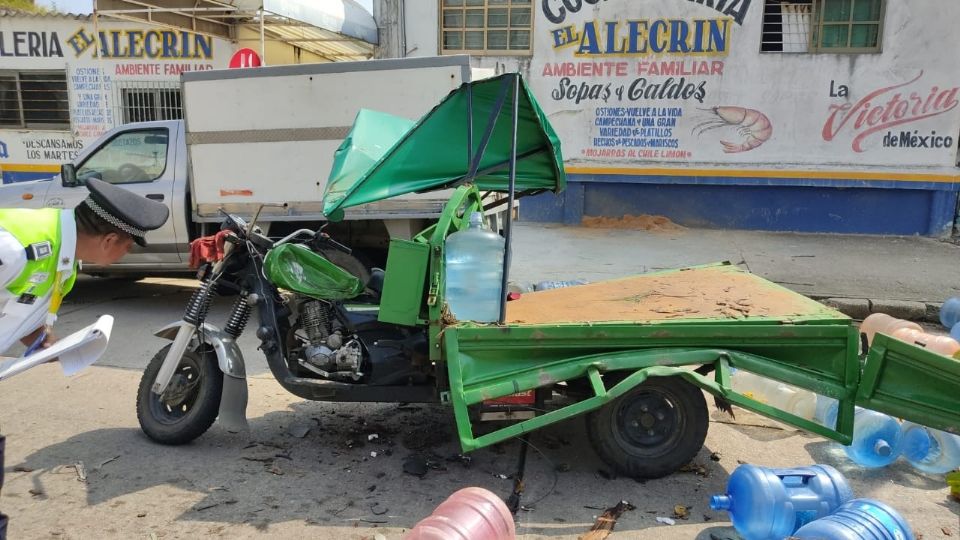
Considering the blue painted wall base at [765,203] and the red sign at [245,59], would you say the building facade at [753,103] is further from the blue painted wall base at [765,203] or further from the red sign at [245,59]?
the red sign at [245,59]

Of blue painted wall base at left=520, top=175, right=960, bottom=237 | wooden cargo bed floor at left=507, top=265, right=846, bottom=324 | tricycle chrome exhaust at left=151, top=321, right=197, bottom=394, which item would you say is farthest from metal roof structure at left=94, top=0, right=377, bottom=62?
wooden cargo bed floor at left=507, top=265, right=846, bottom=324

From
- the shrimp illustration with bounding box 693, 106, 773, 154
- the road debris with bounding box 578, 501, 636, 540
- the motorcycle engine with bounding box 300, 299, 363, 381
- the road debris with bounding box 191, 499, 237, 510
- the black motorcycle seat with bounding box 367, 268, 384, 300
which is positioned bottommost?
the road debris with bounding box 191, 499, 237, 510

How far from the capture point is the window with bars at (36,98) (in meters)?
13.7

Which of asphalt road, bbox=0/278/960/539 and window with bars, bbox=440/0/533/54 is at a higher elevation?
window with bars, bbox=440/0/533/54

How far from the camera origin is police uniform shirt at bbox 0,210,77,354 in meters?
2.01

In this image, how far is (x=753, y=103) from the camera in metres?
11.7

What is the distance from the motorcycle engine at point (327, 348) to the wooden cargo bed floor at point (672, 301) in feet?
2.95

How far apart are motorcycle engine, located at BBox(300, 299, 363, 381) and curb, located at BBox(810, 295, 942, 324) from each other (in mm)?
5564

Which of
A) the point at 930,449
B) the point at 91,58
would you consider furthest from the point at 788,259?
the point at 91,58

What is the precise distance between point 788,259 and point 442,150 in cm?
705

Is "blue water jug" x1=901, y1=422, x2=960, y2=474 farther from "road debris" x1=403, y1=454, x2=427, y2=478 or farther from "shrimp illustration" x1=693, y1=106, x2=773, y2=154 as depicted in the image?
"shrimp illustration" x1=693, y1=106, x2=773, y2=154

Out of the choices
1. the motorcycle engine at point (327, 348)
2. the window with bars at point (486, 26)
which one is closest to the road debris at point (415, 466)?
the motorcycle engine at point (327, 348)

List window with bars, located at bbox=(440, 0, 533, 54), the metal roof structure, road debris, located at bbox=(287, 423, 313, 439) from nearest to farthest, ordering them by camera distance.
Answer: road debris, located at bbox=(287, 423, 313, 439)
the metal roof structure
window with bars, located at bbox=(440, 0, 533, 54)

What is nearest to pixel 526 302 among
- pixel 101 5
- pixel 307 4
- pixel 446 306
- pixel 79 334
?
pixel 446 306
